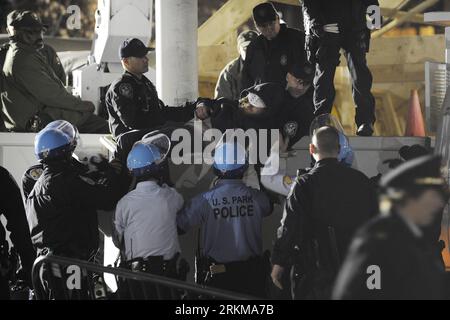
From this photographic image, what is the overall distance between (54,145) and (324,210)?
6.86 ft

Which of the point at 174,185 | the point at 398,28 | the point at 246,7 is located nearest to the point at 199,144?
the point at 174,185

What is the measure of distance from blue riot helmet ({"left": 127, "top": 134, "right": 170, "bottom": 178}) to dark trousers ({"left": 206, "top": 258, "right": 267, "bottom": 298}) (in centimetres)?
82

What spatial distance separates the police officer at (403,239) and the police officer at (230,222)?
3.45m

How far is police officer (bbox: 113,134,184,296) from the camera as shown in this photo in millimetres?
8531

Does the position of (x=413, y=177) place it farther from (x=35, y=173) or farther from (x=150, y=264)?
(x=35, y=173)

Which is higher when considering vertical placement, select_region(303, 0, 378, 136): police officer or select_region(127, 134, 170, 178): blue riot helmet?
select_region(303, 0, 378, 136): police officer

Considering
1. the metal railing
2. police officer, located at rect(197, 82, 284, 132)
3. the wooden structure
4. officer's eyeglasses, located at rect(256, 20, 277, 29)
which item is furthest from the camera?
the wooden structure

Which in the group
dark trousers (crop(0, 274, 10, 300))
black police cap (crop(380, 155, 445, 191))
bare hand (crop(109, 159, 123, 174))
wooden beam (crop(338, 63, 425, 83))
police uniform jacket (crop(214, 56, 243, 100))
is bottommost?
dark trousers (crop(0, 274, 10, 300))

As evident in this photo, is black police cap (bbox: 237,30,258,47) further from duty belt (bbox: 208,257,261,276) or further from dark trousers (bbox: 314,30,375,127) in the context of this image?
duty belt (bbox: 208,257,261,276)

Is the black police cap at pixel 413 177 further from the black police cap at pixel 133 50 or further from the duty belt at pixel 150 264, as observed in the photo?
the black police cap at pixel 133 50

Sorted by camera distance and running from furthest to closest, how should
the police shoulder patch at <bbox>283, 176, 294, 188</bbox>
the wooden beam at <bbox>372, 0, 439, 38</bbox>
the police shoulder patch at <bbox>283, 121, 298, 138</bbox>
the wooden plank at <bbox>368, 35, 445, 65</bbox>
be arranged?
1. the wooden beam at <bbox>372, 0, 439, 38</bbox>
2. the wooden plank at <bbox>368, 35, 445, 65</bbox>
3. the police shoulder patch at <bbox>283, 121, 298, 138</bbox>
4. the police shoulder patch at <bbox>283, 176, 294, 188</bbox>

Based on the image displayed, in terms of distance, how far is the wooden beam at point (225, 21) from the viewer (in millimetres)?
14273

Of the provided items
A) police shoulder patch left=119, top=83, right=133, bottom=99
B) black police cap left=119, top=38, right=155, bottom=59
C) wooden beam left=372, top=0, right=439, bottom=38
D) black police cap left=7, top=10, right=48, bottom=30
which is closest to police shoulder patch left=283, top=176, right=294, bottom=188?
police shoulder patch left=119, top=83, right=133, bottom=99

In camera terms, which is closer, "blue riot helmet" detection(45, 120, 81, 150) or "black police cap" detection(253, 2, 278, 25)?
"blue riot helmet" detection(45, 120, 81, 150)
